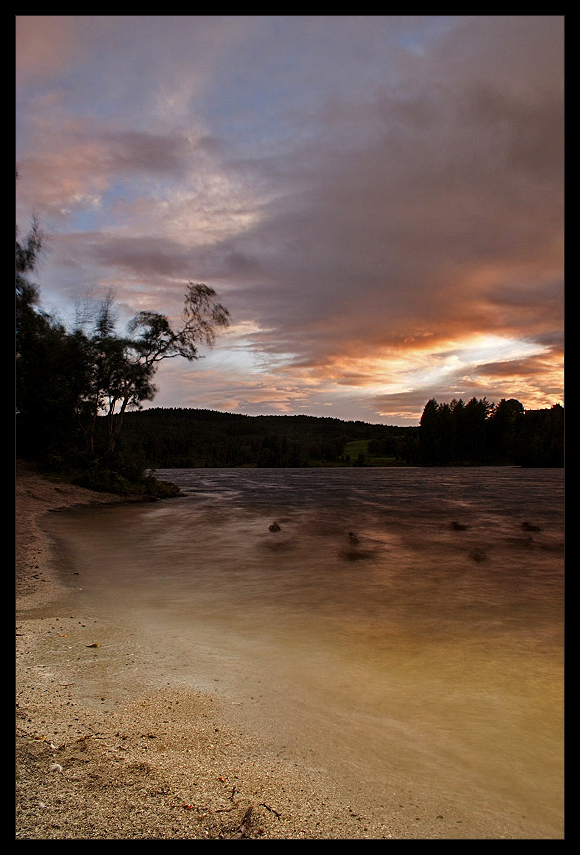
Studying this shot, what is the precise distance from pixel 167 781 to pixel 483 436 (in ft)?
356

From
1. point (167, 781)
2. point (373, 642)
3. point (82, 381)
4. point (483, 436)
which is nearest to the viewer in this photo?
point (167, 781)

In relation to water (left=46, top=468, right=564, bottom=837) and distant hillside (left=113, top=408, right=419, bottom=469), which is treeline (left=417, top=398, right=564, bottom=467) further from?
water (left=46, top=468, right=564, bottom=837)

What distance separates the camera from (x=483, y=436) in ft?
336

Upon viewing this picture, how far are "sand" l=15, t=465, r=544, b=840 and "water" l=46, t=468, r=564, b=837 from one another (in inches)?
10.5

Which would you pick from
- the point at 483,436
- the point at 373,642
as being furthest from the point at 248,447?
the point at 373,642

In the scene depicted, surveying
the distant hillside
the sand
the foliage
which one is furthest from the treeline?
the sand

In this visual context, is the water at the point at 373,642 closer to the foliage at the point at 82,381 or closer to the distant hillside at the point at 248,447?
the foliage at the point at 82,381

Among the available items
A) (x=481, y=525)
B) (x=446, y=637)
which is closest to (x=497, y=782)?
(x=446, y=637)

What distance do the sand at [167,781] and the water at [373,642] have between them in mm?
266

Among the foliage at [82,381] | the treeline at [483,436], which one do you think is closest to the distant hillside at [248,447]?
the treeline at [483,436]

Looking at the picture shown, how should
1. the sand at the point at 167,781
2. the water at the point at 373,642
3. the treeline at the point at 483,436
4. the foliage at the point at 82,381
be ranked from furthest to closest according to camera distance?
the treeline at the point at 483,436 → the foliage at the point at 82,381 → the water at the point at 373,642 → the sand at the point at 167,781

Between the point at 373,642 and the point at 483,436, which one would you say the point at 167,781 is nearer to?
the point at 373,642

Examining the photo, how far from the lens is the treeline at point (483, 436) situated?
94625 mm

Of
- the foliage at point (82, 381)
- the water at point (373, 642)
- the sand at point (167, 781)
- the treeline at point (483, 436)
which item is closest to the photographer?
the sand at point (167, 781)
